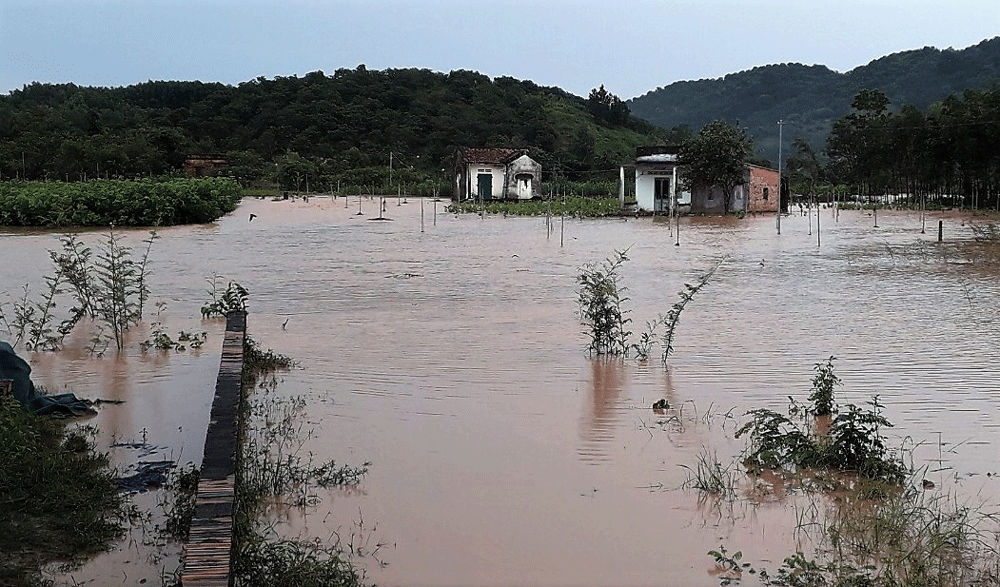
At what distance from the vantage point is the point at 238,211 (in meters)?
43.6

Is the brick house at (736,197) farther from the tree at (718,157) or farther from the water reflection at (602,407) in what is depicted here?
the water reflection at (602,407)

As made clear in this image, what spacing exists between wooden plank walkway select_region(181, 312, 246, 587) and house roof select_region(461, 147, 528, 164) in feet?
154

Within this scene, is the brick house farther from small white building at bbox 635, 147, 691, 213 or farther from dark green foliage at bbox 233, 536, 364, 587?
dark green foliage at bbox 233, 536, 364, 587

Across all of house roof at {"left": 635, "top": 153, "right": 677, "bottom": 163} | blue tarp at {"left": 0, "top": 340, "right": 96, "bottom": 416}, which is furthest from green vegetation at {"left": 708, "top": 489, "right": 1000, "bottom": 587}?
house roof at {"left": 635, "top": 153, "right": 677, "bottom": 163}

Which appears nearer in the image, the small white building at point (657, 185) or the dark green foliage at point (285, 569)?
the dark green foliage at point (285, 569)

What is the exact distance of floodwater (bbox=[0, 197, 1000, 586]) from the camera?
233 inches

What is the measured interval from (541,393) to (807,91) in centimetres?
11481

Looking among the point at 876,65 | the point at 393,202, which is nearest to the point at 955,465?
the point at 393,202

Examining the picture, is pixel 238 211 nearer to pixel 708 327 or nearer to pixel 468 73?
pixel 708 327

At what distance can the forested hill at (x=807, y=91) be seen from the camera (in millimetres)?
92375

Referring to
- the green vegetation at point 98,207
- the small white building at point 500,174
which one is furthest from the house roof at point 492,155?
the green vegetation at point 98,207

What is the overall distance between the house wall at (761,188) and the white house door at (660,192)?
3.46m

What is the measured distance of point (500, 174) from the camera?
2076 inches

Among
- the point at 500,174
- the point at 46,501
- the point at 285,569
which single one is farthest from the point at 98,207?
the point at 285,569
